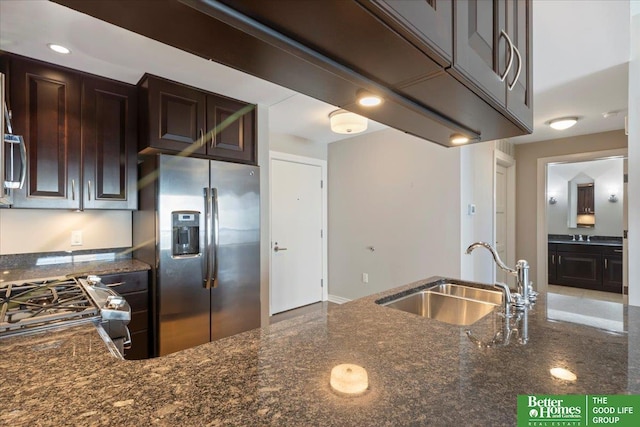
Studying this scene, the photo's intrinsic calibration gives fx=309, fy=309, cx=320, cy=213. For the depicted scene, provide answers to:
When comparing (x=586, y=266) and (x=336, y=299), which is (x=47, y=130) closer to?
(x=336, y=299)

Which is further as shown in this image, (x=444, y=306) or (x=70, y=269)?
(x=70, y=269)

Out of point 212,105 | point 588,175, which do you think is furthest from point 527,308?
point 588,175

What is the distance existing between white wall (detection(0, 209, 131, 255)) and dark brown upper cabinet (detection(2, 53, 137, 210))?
292 mm

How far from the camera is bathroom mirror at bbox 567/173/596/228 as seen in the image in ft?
19.1

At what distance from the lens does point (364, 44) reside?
589 millimetres

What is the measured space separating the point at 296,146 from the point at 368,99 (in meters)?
3.42

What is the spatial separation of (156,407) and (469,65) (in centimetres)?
100

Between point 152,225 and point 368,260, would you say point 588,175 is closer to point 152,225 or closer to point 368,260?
point 368,260

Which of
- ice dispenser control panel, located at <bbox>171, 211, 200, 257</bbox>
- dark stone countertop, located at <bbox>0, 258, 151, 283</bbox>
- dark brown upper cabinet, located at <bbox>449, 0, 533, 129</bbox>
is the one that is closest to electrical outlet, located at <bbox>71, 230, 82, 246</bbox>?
dark stone countertop, located at <bbox>0, 258, 151, 283</bbox>

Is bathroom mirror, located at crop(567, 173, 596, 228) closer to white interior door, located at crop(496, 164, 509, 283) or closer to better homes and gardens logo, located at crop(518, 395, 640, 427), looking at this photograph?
white interior door, located at crop(496, 164, 509, 283)

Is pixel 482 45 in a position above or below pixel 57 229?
above

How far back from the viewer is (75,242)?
2.41 m

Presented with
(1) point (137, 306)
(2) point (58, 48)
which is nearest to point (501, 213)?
(1) point (137, 306)

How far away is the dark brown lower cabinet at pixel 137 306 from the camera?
2102 millimetres
